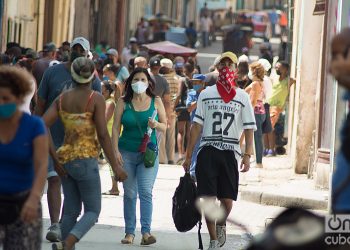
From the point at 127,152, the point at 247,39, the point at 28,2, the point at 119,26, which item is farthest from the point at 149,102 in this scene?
the point at 247,39

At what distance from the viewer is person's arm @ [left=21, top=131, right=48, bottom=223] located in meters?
8.47

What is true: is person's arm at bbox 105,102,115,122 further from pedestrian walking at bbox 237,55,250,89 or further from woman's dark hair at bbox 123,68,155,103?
woman's dark hair at bbox 123,68,155,103

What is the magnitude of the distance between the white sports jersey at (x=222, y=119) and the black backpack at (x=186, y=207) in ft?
1.38

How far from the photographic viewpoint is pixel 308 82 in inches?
843

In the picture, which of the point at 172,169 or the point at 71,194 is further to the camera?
the point at 172,169

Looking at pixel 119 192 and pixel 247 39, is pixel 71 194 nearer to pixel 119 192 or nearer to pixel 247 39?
pixel 119 192

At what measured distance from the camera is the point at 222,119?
12641 mm

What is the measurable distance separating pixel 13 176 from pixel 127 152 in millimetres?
4617

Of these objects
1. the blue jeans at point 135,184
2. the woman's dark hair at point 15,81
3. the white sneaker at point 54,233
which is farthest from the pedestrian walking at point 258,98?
the woman's dark hair at point 15,81

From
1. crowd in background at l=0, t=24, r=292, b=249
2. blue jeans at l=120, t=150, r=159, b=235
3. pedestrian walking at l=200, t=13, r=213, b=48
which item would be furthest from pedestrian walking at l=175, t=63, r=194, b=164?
pedestrian walking at l=200, t=13, r=213, b=48

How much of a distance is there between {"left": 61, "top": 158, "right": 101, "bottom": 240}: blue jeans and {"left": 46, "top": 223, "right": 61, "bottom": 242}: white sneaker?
1.11 m

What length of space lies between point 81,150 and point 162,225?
12.8 ft

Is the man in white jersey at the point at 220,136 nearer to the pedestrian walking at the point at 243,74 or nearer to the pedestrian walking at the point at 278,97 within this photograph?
the pedestrian walking at the point at 243,74

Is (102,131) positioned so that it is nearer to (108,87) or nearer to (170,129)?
(108,87)
